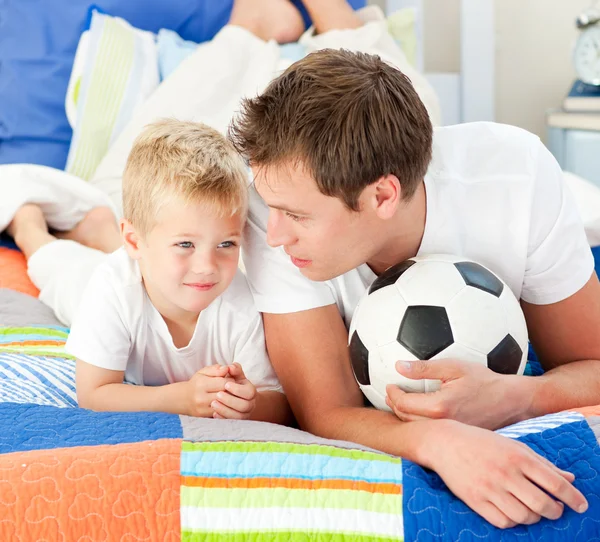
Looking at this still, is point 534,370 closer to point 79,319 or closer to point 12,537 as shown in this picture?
point 79,319

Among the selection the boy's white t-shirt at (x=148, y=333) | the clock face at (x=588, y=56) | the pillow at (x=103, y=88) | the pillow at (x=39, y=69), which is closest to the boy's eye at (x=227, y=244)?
the boy's white t-shirt at (x=148, y=333)

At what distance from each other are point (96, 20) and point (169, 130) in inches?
61.0

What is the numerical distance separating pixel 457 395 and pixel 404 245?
0.93ft

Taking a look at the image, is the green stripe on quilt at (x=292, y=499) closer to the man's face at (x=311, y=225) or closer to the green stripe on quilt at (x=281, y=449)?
the green stripe on quilt at (x=281, y=449)

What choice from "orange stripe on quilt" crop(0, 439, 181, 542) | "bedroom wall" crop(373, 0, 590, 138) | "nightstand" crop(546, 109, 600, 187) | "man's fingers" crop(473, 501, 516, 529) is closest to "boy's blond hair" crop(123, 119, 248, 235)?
Result: "orange stripe on quilt" crop(0, 439, 181, 542)

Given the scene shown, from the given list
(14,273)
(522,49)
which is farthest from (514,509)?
(522,49)

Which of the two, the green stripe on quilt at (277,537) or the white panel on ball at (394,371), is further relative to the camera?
the white panel on ball at (394,371)

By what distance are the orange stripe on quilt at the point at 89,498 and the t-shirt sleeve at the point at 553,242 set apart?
0.61m

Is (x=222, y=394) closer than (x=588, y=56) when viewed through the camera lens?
Yes

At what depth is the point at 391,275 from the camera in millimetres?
1123

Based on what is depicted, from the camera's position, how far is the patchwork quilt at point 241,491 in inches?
31.4

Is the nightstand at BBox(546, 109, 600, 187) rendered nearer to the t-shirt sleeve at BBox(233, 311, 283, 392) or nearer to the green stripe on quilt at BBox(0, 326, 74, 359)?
the t-shirt sleeve at BBox(233, 311, 283, 392)

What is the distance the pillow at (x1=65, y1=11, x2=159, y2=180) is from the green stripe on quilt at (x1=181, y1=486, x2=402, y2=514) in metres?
1.81

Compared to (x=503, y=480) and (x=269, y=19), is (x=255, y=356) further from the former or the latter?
(x=269, y=19)
